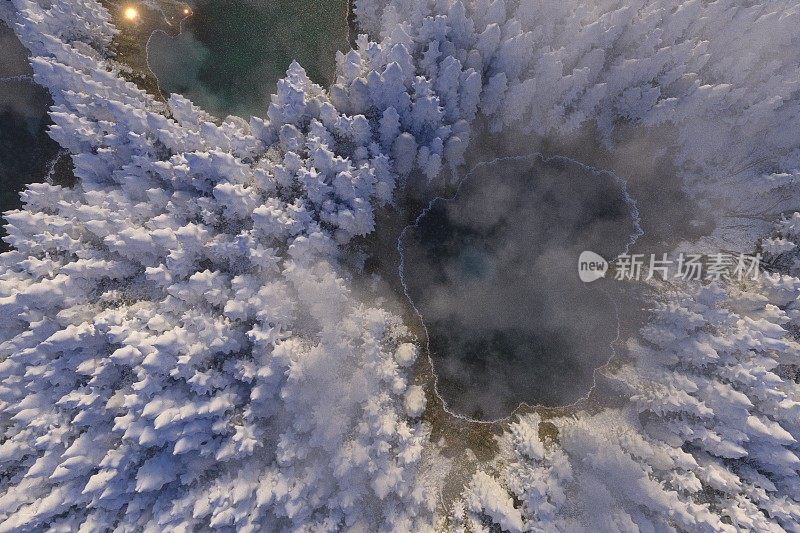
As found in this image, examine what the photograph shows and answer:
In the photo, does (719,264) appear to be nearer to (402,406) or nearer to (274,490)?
(402,406)

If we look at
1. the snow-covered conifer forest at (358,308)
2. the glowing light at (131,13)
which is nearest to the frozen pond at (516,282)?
the snow-covered conifer forest at (358,308)

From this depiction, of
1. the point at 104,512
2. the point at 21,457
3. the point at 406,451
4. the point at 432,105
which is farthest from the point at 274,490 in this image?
the point at 432,105

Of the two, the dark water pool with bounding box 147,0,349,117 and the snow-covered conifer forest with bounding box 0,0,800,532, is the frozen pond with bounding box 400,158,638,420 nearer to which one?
the snow-covered conifer forest with bounding box 0,0,800,532

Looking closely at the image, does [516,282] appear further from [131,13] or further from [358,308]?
[131,13]

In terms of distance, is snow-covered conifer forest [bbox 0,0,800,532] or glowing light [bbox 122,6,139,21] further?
glowing light [bbox 122,6,139,21]

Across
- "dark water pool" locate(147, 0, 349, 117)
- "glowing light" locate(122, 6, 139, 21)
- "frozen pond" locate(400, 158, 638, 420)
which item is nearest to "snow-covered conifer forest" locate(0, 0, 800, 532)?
"frozen pond" locate(400, 158, 638, 420)
